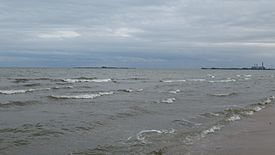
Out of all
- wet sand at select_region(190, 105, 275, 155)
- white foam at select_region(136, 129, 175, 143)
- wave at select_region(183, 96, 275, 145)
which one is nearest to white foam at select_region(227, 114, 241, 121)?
wave at select_region(183, 96, 275, 145)

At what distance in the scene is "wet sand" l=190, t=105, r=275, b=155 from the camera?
9.95 meters

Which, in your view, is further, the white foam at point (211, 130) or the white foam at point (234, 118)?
the white foam at point (234, 118)

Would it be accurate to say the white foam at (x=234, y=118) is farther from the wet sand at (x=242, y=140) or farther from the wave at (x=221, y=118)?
the wet sand at (x=242, y=140)

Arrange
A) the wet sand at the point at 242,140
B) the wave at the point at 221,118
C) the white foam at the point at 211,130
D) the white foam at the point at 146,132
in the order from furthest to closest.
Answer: the white foam at the point at 211,130 → the wave at the point at 221,118 → the white foam at the point at 146,132 → the wet sand at the point at 242,140

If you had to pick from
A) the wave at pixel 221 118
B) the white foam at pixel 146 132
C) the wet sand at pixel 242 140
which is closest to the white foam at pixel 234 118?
the wave at pixel 221 118

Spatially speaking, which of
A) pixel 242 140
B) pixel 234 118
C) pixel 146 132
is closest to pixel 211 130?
pixel 242 140

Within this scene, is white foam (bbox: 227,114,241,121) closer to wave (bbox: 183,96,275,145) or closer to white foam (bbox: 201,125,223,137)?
wave (bbox: 183,96,275,145)

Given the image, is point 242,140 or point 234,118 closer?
point 242,140

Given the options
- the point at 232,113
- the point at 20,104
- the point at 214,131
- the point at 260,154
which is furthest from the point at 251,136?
the point at 20,104

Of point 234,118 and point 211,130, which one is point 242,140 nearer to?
point 211,130

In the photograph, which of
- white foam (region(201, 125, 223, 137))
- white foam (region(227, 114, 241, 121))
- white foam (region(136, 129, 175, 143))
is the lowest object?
white foam (region(227, 114, 241, 121))

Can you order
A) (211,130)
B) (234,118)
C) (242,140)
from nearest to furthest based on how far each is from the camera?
(242,140)
(211,130)
(234,118)

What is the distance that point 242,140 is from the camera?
1152 cm

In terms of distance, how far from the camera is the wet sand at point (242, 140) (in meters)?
9.95
